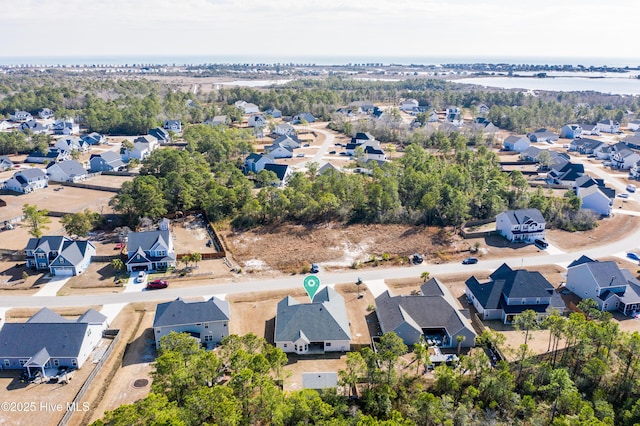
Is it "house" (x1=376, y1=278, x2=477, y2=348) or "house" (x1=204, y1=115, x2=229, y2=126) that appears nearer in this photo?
"house" (x1=376, y1=278, x2=477, y2=348)

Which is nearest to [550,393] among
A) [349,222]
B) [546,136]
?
[349,222]

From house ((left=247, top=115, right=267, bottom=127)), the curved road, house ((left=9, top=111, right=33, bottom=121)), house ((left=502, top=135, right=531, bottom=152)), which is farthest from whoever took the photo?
house ((left=9, top=111, right=33, bottom=121))

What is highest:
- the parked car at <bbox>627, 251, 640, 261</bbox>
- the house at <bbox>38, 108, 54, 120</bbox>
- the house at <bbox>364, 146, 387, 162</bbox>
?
the house at <bbox>38, 108, 54, 120</bbox>

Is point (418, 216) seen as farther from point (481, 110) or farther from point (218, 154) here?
point (481, 110)

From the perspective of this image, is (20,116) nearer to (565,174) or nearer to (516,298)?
(565,174)

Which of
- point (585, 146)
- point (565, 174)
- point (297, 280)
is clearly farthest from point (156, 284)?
point (585, 146)

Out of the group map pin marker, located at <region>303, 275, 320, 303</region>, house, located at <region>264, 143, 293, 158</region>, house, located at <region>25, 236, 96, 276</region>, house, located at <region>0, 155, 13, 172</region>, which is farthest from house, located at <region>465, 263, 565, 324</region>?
house, located at <region>0, 155, 13, 172</region>

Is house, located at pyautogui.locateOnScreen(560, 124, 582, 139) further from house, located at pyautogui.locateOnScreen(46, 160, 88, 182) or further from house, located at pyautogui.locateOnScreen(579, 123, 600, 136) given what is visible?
house, located at pyautogui.locateOnScreen(46, 160, 88, 182)
